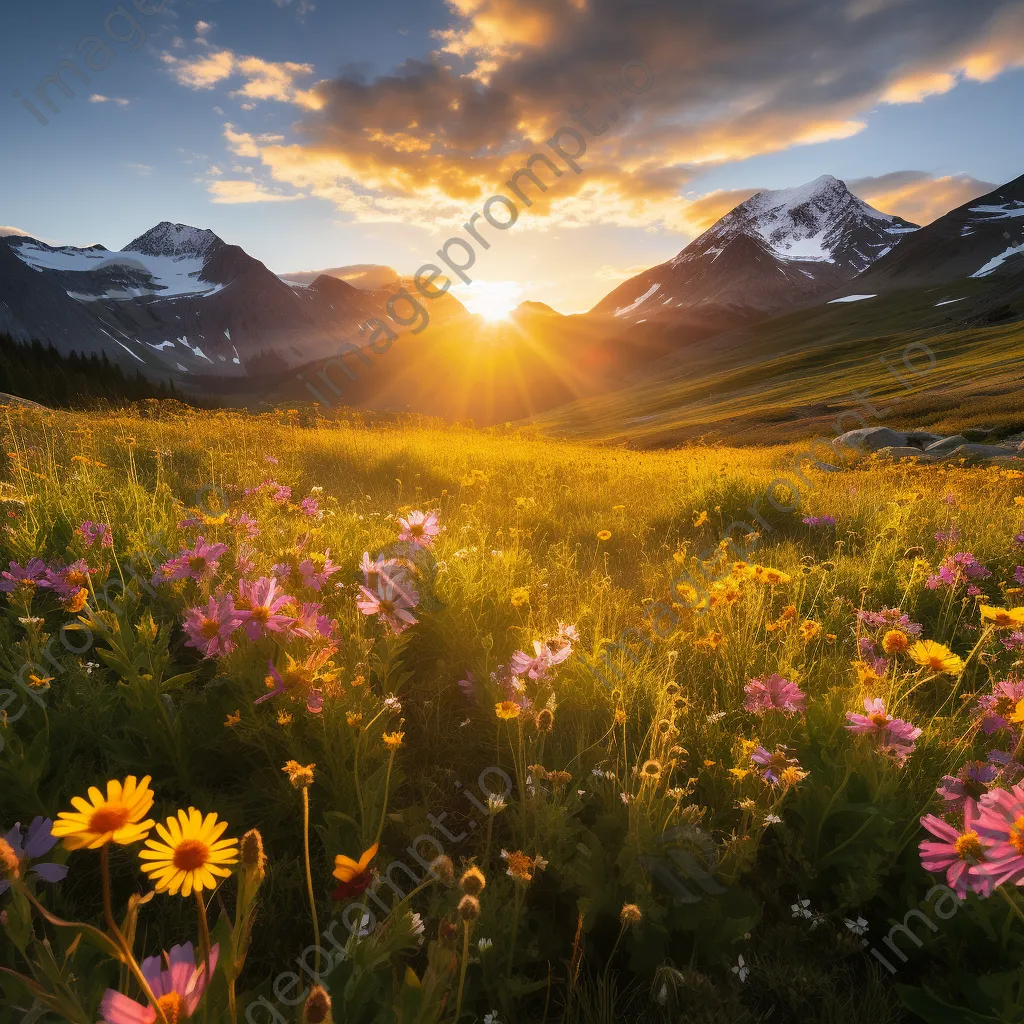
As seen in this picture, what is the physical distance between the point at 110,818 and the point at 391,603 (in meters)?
1.34

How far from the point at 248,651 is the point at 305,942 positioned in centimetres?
88

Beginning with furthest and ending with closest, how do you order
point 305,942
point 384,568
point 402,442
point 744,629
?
point 402,442 < point 744,629 < point 384,568 < point 305,942

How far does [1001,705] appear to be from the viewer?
188cm

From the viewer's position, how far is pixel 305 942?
1587 millimetres

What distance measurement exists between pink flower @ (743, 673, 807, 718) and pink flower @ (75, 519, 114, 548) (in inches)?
118

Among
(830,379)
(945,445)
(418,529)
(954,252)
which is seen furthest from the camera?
(954,252)

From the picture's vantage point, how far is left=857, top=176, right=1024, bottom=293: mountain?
14612cm

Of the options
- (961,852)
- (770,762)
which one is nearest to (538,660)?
(770,762)

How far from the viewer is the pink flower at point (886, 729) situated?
69.7 inches

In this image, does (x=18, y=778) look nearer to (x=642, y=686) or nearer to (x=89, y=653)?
(x=89, y=653)

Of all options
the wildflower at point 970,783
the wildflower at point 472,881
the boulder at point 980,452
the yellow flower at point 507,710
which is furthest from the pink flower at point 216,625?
the boulder at point 980,452

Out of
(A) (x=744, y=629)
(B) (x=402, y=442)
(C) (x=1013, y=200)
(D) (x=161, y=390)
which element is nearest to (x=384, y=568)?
(A) (x=744, y=629)

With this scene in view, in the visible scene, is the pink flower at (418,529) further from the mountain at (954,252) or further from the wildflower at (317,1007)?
the mountain at (954,252)

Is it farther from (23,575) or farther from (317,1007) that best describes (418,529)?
(317,1007)
